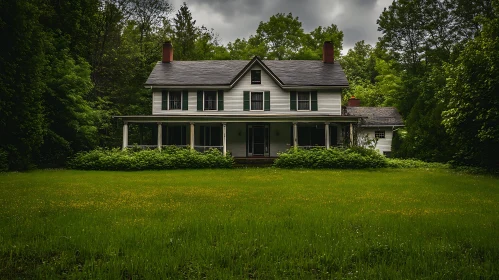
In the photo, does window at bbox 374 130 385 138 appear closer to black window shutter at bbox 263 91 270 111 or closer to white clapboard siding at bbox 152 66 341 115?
white clapboard siding at bbox 152 66 341 115

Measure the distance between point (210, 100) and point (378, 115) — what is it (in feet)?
55.0

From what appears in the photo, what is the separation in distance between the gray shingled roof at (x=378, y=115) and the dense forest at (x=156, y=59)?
4.37 ft

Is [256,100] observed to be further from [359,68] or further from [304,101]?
[359,68]

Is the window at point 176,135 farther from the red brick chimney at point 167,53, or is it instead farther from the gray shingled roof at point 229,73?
the red brick chimney at point 167,53

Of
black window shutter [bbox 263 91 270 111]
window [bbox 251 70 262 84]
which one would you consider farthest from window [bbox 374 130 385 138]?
window [bbox 251 70 262 84]

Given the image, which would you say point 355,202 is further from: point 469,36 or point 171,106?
point 469,36

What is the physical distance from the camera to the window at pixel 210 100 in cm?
2614

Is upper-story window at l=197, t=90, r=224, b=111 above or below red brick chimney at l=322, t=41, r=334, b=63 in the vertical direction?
below

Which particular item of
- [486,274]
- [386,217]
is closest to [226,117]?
[386,217]

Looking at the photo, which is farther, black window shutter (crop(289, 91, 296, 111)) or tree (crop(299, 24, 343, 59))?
tree (crop(299, 24, 343, 59))

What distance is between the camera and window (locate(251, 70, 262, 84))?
26062 millimetres

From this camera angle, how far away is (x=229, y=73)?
27.6 meters

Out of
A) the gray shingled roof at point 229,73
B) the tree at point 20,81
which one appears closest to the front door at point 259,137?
the gray shingled roof at point 229,73

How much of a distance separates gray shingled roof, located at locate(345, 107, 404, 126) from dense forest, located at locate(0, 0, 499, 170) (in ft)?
4.37
